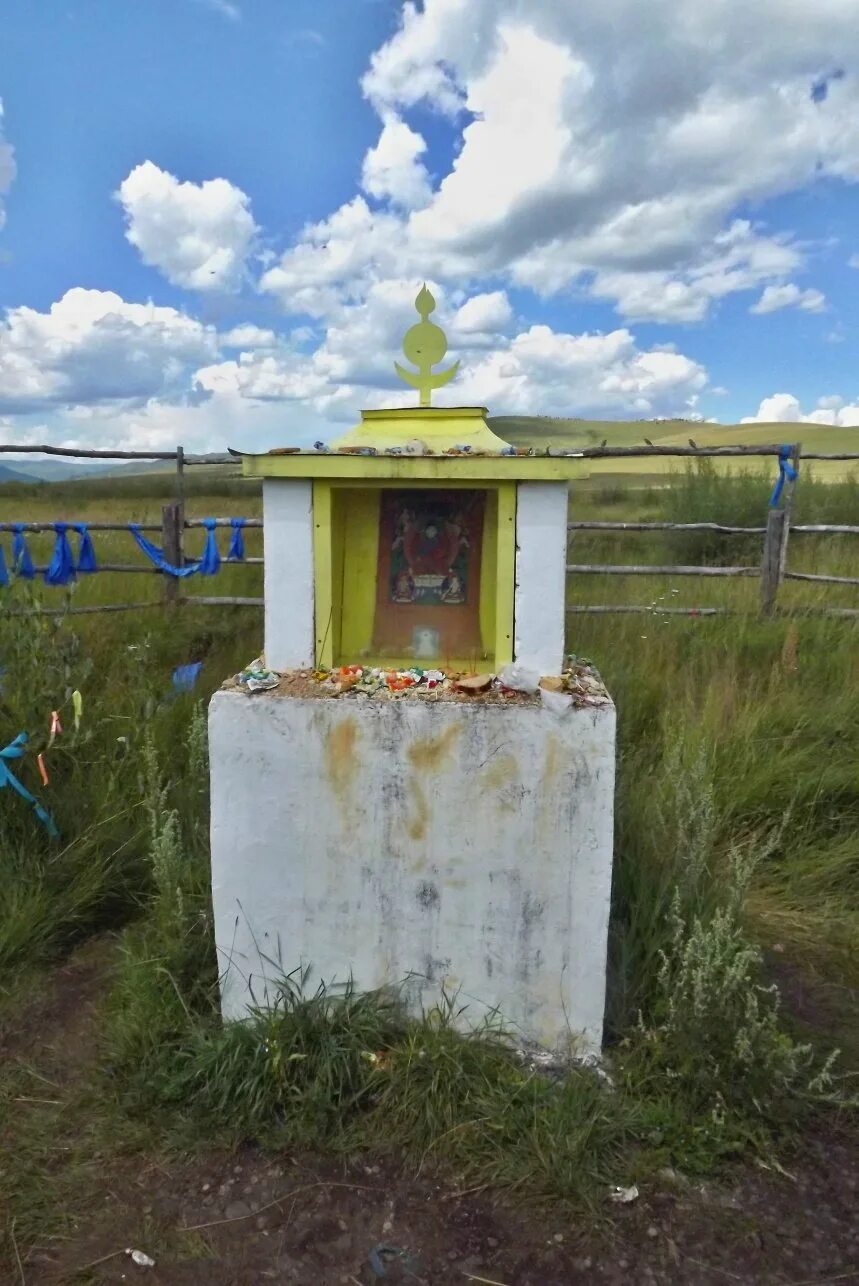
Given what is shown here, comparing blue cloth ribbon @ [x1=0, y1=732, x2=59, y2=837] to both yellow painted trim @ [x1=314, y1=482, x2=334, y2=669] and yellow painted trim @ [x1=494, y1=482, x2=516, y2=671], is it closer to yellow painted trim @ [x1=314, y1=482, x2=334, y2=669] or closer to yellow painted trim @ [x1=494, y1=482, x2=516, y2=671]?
yellow painted trim @ [x1=314, y1=482, x2=334, y2=669]

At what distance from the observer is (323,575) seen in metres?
2.38

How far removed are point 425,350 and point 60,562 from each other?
368 cm

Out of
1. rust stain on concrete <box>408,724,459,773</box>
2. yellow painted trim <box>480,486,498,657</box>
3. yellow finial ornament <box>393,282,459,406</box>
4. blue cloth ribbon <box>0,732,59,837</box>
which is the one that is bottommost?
blue cloth ribbon <box>0,732,59,837</box>

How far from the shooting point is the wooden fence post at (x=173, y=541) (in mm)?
5914

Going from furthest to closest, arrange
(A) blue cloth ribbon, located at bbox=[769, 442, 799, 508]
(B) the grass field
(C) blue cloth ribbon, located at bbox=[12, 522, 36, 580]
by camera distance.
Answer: (A) blue cloth ribbon, located at bbox=[769, 442, 799, 508], (C) blue cloth ribbon, located at bbox=[12, 522, 36, 580], (B) the grass field

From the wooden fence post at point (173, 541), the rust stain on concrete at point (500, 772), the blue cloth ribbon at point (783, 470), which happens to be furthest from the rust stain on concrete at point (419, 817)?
the blue cloth ribbon at point (783, 470)

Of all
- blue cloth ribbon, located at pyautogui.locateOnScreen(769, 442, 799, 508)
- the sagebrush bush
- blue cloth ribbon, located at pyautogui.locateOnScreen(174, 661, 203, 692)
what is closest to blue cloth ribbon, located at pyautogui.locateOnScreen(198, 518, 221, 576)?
blue cloth ribbon, located at pyautogui.locateOnScreen(174, 661, 203, 692)

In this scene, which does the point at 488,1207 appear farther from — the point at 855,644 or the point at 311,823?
the point at 855,644

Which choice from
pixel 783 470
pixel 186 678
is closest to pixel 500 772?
pixel 186 678

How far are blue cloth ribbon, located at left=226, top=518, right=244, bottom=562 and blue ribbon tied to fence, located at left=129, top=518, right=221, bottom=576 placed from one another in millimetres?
152

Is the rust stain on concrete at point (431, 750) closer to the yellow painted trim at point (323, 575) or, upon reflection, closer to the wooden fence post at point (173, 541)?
the yellow painted trim at point (323, 575)

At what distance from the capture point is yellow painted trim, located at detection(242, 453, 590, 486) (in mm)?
2215

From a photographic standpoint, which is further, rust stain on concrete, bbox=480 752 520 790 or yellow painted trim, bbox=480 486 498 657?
yellow painted trim, bbox=480 486 498 657

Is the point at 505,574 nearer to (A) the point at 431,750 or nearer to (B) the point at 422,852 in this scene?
(A) the point at 431,750
